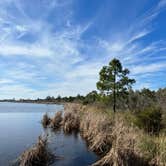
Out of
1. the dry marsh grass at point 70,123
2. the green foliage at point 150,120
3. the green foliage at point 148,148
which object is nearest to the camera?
the green foliage at point 148,148

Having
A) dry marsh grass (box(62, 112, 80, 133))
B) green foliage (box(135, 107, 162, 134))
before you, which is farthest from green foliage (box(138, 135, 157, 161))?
dry marsh grass (box(62, 112, 80, 133))

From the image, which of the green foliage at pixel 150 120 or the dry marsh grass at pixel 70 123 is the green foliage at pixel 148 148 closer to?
the green foliage at pixel 150 120

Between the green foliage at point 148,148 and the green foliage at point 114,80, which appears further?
the green foliage at point 114,80

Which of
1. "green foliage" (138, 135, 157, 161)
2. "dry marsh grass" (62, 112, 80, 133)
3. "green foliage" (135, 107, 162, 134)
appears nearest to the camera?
"green foliage" (138, 135, 157, 161)

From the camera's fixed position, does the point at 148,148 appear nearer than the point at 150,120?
Yes

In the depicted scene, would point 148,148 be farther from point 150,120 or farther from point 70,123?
point 70,123

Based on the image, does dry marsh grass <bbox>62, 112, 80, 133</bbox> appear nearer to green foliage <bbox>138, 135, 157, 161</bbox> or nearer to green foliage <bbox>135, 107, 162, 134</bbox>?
green foliage <bbox>135, 107, 162, 134</bbox>

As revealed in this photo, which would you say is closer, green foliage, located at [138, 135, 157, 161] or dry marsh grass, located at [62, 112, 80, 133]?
green foliage, located at [138, 135, 157, 161]

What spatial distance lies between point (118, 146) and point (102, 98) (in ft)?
→ 60.1

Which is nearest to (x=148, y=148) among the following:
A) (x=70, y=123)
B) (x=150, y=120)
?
(x=150, y=120)

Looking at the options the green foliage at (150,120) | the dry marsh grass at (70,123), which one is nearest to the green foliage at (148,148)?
the green foliage at (150,120)

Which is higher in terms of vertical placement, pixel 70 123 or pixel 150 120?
pixel 150 120

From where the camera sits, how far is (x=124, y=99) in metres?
26.7

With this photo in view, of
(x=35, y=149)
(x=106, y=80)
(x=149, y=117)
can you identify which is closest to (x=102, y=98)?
(x=106, y=80)
